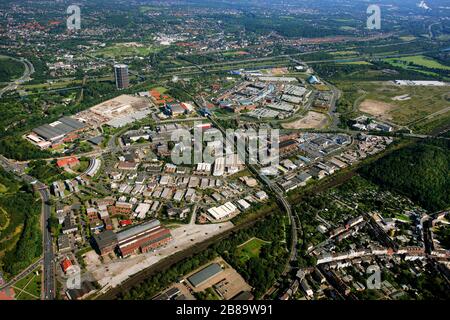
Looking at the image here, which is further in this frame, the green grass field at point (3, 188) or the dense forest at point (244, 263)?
the green grass field at point (3, 188)

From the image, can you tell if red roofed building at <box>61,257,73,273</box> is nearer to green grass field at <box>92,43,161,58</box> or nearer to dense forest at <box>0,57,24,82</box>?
dense forest at <box>0,57,24,82</box>

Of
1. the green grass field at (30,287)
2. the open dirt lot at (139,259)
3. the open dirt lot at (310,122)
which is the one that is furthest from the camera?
the open dirt lot at (310,122)

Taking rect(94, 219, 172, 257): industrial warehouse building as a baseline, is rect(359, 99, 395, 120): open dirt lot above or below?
above

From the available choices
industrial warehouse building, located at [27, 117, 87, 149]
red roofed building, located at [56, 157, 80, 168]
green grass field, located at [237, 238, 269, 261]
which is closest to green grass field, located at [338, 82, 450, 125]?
green grass field, located at [237, 238, 269, 261]

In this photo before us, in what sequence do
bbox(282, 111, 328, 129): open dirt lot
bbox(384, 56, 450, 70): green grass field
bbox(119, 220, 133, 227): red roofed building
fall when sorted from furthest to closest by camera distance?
1. bbox(384, 56, 450, 70): green grass field
2. bbox(282, 111, 328, 129): open dirt lot
3. bbox(119, 220, 133, 227): red roofed building

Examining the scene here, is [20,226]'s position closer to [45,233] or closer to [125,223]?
[45,233]

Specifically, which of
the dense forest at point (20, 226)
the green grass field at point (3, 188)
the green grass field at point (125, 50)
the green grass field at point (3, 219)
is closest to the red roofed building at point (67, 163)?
the dense forest at point (20, 226)

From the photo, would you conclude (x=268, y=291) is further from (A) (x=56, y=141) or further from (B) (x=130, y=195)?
(A) (x=56, y=141)

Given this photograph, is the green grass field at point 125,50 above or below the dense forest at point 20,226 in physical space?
above

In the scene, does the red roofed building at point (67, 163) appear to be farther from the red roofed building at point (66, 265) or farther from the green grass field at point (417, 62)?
the green grass field at point (417, 62)
